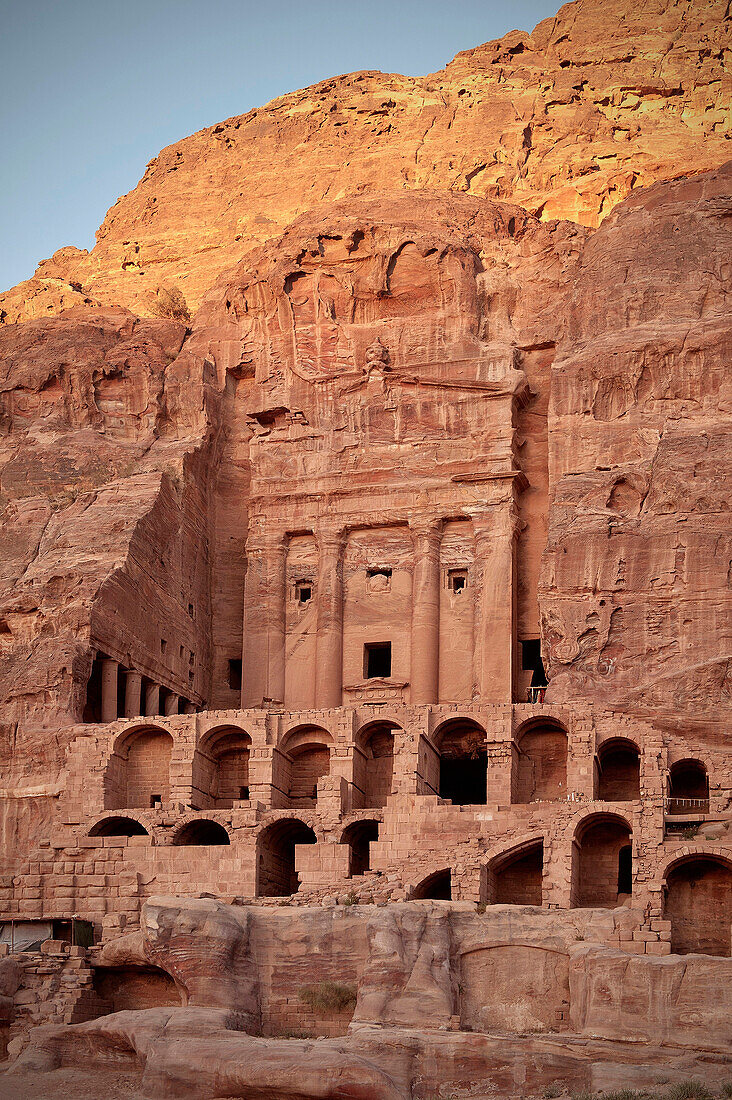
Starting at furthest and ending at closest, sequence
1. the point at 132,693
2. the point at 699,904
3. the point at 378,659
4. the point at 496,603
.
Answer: the point at 378,659, the point at 496,603, the point at 132,693, the point at 699,904

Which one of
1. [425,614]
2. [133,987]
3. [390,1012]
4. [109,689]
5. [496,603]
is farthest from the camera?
[425,614]

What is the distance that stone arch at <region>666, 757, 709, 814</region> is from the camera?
44.2 metres

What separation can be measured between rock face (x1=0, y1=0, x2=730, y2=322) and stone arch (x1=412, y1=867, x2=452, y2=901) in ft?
98.8

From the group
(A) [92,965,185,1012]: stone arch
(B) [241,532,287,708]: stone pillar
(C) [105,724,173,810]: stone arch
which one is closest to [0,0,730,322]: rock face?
(B) [241,532,287,708]: stone pillar

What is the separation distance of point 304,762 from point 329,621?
19.6ft

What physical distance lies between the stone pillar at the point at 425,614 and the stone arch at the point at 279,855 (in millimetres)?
6812

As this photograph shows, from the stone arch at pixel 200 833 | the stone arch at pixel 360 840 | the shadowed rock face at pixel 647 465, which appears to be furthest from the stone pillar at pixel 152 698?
the shadowed rock face at pixel 647 465

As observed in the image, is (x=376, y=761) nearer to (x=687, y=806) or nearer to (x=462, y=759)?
(x=462, y=759)

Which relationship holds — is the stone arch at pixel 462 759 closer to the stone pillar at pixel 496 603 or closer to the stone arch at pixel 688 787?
the stone pillar at pixel 496 603

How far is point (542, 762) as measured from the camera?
159ft

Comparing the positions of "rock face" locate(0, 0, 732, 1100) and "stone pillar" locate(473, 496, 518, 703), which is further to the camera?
"stone pillar" locate(473, 496, 518, 703)

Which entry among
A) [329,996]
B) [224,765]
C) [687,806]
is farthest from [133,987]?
[687,806]

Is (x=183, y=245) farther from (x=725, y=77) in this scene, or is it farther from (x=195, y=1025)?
(x=195, y=1025)

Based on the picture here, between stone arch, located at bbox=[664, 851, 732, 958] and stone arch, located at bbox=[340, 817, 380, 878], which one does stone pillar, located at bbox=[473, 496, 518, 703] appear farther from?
stone arch, located at bbox=[664, 851, 732, 958]
